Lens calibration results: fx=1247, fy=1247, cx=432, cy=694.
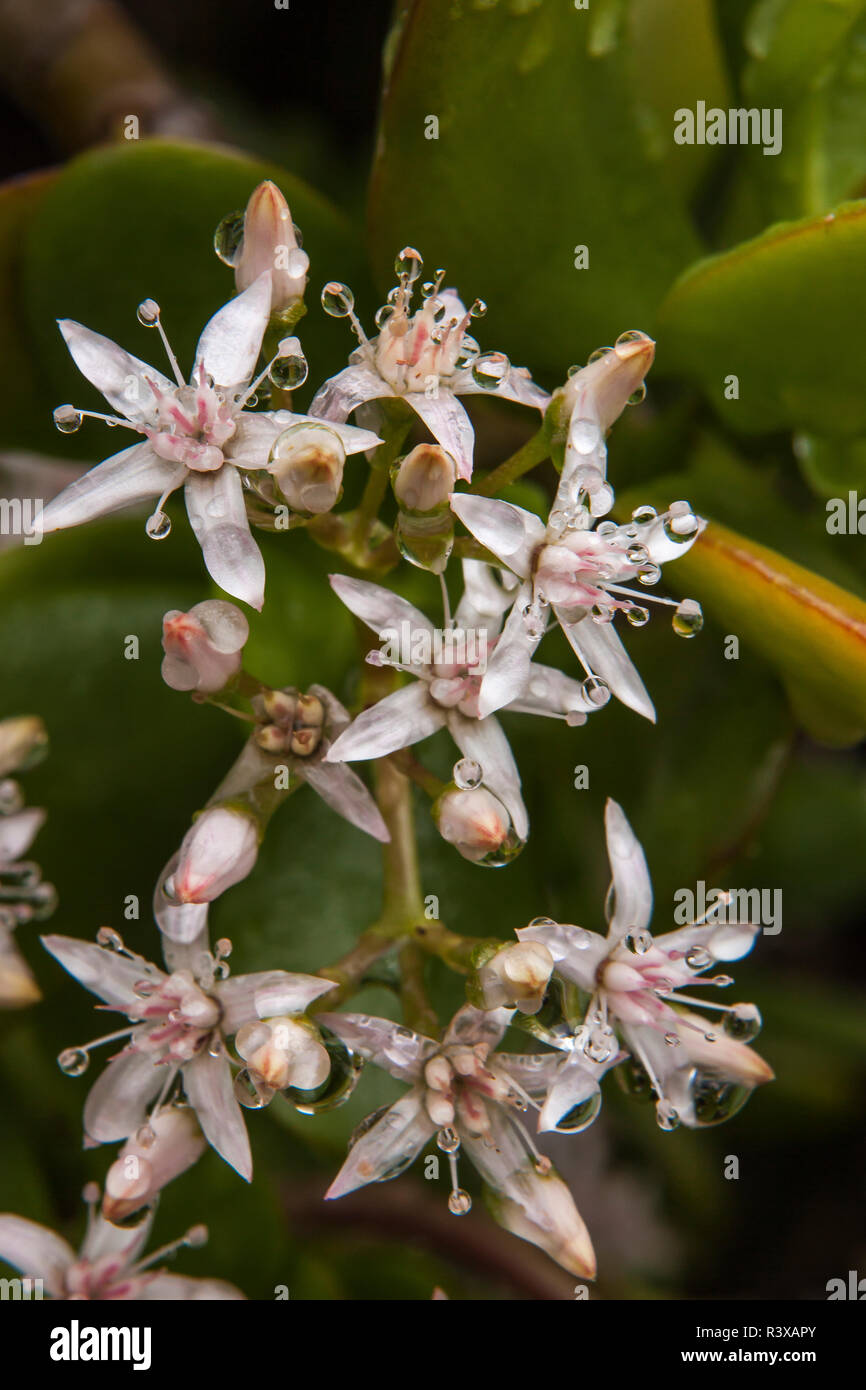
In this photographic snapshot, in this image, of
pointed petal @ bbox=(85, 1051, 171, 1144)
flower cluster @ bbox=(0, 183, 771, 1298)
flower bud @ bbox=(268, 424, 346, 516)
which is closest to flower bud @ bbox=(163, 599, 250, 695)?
flower cluster @ bbox=(0, 183, 771, 1298)

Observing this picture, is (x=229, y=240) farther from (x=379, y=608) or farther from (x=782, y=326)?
(x=782, y=326)

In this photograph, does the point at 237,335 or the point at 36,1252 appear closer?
the point at 237,335

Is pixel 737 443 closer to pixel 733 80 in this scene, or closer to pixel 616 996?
pixel 733 80

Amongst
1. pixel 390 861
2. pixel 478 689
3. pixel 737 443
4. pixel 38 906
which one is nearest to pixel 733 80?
pixel 737 443

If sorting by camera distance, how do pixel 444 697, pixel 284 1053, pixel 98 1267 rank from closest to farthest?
pixel 284 1053 < pixel 444 697 < pixel 98 1267

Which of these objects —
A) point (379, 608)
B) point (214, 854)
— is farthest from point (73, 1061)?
point (379, 608)

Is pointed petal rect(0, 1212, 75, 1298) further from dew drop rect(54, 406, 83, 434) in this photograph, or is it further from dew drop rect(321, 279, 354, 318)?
dew drop rect(321, 279, 354, 318)
